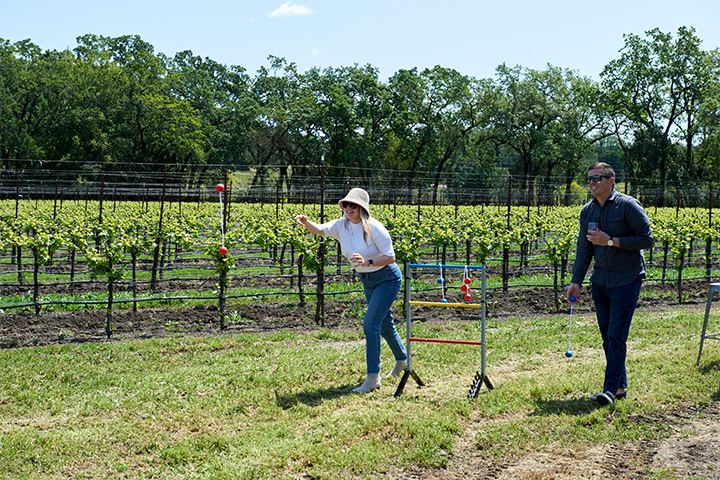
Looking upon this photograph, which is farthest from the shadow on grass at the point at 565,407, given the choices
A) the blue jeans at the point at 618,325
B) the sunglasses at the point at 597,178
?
the sunglasses at the point at 597,178

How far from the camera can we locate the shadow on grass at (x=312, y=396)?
513 centimetres

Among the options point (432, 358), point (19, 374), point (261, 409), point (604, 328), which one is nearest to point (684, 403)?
point (604, 328)

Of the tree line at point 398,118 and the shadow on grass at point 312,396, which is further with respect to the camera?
the tree line at point 398,118

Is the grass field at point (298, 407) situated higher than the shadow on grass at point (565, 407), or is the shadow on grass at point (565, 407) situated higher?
the shadow on grass at point (565, 407)

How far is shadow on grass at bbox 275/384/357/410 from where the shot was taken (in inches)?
202

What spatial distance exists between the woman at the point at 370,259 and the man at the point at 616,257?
1591 mm

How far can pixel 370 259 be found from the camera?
520 cm

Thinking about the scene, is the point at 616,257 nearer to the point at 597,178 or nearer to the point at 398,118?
the point at 597,178

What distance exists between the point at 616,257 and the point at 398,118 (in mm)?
49730

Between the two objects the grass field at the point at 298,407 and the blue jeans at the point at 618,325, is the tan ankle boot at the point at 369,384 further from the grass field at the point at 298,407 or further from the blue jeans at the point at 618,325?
the blue jeans at the point at 618,325

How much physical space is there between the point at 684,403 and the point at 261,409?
3309 mm

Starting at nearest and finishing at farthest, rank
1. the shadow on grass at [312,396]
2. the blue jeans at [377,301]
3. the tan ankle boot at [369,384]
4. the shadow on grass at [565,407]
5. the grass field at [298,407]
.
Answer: the grass field at [298,407] → the shadow on grass at [565,407] → the shadow on grass at [312,396] → the blue jeans at [377,301] → the tan ankle boot at [369,384]

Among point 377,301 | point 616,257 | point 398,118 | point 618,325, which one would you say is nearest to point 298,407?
point 377,301

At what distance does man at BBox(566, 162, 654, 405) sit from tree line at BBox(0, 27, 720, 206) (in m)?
46.3
